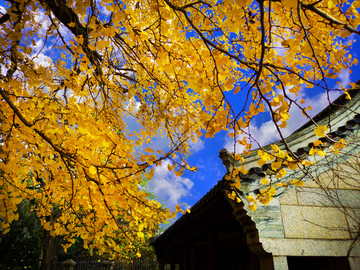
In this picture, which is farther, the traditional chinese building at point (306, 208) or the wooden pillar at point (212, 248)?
the wooden pillar at point (212, 248)

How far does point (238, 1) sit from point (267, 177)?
8.44 feet

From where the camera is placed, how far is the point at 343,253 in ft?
10.8

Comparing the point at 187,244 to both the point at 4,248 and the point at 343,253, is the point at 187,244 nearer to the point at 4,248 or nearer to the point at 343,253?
the point at 343,253

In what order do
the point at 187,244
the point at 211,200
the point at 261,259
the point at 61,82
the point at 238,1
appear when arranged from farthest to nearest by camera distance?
the point at 187,244, the point at 61,82, the point at 211,200, the point at 261,259, the point at 238,1

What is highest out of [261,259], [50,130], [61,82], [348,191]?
[61,82]

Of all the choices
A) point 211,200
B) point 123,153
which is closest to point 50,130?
point 123,153

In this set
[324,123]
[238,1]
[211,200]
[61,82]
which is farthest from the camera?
[61,82]

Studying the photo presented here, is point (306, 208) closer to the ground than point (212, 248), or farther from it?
farther from it

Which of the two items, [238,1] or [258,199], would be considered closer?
[238,1]

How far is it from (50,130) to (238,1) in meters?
2.84

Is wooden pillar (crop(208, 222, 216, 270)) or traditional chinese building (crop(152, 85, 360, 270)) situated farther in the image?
wooden pillar (crop(208, 222, 216, 270))

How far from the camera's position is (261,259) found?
3.21 m

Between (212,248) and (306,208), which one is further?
(212,248)

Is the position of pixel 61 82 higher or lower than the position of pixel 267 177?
higher
